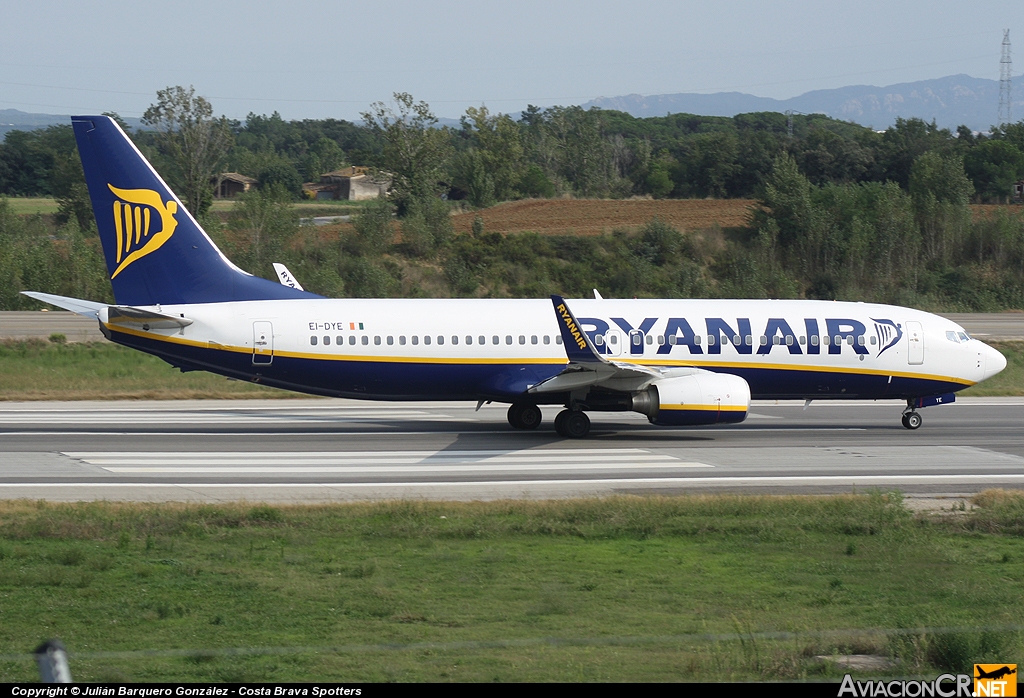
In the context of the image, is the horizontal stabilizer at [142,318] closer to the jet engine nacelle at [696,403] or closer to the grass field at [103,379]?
the grass field at [103,379]

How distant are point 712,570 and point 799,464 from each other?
9779 mm

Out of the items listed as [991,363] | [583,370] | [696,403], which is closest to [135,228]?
[583,370]

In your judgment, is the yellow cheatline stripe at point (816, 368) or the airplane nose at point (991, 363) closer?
the yellow cheatline stripe at point (816, 368)

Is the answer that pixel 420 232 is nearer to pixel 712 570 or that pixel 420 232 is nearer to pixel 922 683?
pixel 712 570

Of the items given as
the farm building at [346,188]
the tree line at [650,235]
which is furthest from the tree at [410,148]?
the farm building at [346,188]

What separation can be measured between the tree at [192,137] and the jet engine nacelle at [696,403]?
55282mm

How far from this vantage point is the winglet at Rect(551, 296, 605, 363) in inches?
892

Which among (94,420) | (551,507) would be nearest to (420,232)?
(94,420)

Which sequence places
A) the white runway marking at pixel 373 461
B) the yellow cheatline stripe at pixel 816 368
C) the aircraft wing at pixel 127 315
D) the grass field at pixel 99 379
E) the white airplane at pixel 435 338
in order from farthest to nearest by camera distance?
the grass field at pixel 99 379 → the yellow cheatline stripe at pixel 816 368 → the white airplane at pixel 435 338 → the aircraft wing at pixel 127 315 → the white runway marking at pixel 373 461

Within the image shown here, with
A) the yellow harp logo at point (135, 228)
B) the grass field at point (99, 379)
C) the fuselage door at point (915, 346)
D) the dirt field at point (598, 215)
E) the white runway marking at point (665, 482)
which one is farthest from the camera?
the dirt field at point (598, 215)

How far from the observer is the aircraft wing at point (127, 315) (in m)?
23.4

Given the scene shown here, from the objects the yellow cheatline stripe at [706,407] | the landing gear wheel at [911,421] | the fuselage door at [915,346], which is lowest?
the landing gear wheel at [911,421]

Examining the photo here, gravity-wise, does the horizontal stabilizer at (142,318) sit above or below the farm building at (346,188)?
below

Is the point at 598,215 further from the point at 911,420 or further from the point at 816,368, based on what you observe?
the point at 816,368
